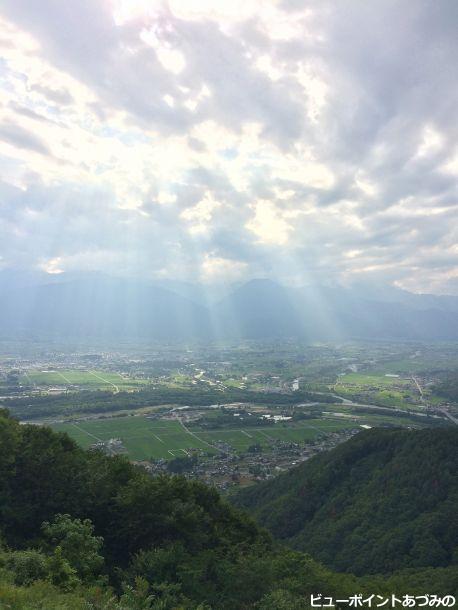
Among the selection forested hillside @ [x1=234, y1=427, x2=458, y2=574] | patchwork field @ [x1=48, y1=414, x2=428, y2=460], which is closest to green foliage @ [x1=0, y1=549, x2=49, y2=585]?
forested hillside @ [x1=234, y1=427, x2=458, y2=574]

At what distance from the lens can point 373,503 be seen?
1555 inches

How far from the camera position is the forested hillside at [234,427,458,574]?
105 ft

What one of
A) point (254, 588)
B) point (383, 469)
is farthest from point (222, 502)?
point (383, 469)

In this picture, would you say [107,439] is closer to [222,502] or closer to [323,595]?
[222,502]

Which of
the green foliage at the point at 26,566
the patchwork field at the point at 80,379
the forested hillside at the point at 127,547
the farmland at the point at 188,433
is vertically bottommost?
the farmland at the point at 188,433

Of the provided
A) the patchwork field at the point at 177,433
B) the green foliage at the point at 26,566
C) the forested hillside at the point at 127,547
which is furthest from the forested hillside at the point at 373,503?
the green foliage at the point at 26,566

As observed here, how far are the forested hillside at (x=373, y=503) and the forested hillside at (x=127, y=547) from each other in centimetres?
757

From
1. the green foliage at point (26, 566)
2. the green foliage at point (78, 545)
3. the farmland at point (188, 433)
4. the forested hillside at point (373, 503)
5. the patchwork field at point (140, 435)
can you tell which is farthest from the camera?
the farmland at point (188, 433)

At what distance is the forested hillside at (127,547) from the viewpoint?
12594 millimetres

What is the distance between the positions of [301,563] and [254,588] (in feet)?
10.1

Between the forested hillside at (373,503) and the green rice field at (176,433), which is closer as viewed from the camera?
the forested hillside at (373,503)

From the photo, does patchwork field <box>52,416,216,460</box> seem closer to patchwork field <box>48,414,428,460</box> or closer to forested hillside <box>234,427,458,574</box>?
patchwork field <box>48,414,428,460</box>

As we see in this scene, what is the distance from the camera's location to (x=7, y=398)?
103375 mm

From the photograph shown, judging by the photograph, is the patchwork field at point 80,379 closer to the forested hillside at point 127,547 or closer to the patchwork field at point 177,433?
the patchwork field at point 177,433
